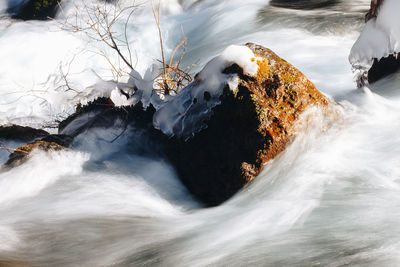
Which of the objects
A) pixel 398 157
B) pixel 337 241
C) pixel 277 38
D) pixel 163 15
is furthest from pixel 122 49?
pixel 337 241

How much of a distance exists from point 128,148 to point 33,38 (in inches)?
226

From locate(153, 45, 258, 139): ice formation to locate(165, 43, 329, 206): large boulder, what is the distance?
0.17 ft

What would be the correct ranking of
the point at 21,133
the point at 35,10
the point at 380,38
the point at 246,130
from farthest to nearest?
the point at 35,10
the point at 21,133
the point at 380,38
the point at 246,130

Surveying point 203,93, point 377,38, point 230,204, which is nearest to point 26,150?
point 203,93

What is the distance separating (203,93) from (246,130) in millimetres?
463

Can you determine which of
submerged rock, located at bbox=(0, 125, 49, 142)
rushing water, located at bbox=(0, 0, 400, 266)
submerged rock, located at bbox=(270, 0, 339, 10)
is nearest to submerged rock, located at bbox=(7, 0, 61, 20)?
submerged rock, located at bbox=(270, 0, 339, 10)

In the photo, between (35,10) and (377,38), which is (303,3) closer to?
(377,38)

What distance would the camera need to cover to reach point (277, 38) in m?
6.66

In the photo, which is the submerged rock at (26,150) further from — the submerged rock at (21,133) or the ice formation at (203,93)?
the ice formation at (203,93)

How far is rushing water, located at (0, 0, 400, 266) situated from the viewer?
7.84ft

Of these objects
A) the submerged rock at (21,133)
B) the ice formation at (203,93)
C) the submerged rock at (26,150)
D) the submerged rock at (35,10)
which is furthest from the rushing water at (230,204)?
the submerged rock at (35,10)

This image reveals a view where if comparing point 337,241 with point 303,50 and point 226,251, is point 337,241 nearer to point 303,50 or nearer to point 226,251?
point 226,251

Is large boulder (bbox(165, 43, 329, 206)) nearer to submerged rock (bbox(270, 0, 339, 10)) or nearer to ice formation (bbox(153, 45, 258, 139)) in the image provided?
ice formation (bbox(153, 45, 258, 139))

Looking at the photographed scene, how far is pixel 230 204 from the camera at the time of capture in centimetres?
314
